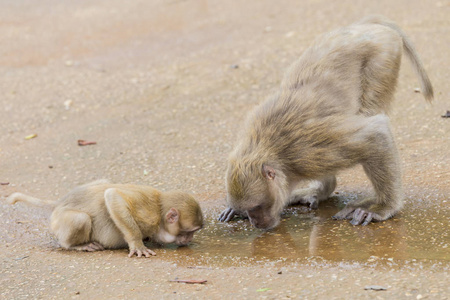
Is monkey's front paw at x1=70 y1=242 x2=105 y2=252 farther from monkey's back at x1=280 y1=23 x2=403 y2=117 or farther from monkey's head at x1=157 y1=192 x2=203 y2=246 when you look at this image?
monkey's back at x1=280 y1=23 x2=403 y2=117

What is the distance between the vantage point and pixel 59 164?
306 inches

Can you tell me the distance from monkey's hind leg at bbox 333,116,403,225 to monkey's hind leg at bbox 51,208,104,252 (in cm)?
236

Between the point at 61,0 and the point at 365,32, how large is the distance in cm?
1278

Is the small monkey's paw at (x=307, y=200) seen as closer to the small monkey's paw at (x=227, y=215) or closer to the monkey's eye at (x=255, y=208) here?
the small monkey's paw at (x=227, y=215)

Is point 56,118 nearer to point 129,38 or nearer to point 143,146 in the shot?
point 143,146

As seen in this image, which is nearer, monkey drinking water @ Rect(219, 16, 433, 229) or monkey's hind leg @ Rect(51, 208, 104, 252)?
monkey's hind leg @ Rect(51, 208, 104, 252)

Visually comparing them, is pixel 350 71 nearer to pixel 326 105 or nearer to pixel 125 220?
pixel 326 105

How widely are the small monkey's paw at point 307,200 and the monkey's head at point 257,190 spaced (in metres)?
0.84

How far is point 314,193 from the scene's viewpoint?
6.27m

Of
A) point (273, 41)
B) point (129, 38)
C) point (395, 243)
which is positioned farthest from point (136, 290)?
point (129, 38)

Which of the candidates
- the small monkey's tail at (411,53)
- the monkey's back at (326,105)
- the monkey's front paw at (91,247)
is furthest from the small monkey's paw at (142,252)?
the small monkey's tail at (411,53)

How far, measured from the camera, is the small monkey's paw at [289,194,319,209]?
6176 millimetres

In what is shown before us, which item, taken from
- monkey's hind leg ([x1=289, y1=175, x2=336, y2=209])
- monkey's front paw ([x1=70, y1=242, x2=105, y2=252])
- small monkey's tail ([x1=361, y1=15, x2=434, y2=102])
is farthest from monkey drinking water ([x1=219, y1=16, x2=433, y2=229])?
monkey's front paw ([x1=70, y1=242, x2=105, y2=252])

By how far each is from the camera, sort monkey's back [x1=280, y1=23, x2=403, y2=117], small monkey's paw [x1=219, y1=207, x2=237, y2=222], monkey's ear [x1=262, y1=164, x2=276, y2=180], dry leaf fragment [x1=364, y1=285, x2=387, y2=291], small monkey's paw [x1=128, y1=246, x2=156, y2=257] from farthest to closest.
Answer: small monkey's paw [x1=219, y1=207, x2=237, y2=222], monkey's back [x1=280, y1=23, x2=403, y2=117], monkey's ear [x1=262, y1=164, x2=276, y2=180], small monkey's paw [x1=128, y1=246, x2=156, y2=257], dry leaf fragment [x1=364, y1=285, x2=387, y2=291]
